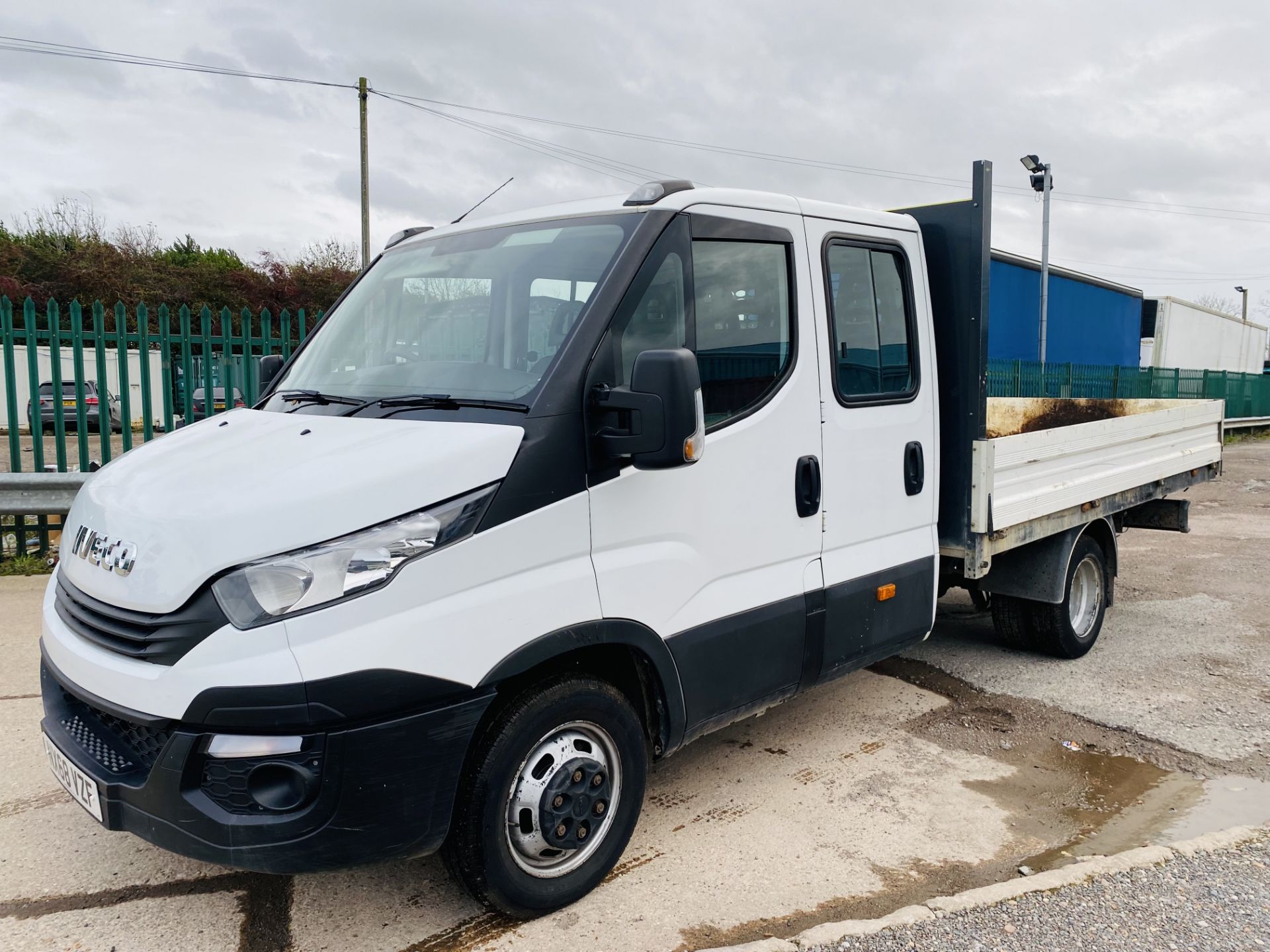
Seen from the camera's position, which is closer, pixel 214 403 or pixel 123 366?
pixel 123 366

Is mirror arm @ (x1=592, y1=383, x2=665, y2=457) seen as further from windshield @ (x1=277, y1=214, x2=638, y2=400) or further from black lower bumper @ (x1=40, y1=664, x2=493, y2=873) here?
black lower bumper @ (x1=40, y1=664, x2=493, y2=873)

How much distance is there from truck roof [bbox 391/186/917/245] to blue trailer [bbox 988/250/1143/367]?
1169 centimetres

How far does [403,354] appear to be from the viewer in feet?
11.2

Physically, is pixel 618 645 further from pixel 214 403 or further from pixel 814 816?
pixel 214 403

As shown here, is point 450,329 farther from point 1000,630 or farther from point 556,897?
point 1000,630

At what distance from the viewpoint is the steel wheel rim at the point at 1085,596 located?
5.70m

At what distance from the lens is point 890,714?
4.84 metres

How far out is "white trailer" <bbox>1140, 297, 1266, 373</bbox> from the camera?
27.9m

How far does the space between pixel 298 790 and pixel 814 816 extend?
6.95 feet

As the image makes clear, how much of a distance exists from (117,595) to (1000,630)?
4965 millimetres

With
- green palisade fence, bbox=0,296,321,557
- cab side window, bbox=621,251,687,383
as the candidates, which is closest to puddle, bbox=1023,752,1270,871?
cab side window, bbox=621,251,687,383

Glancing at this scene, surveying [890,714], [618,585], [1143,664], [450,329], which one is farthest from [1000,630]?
[450,329]

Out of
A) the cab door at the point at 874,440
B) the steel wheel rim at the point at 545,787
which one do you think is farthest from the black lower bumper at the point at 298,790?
the cab door at the point at 874,440

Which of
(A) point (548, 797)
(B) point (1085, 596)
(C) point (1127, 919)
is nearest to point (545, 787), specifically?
(A) point (548, 797)
